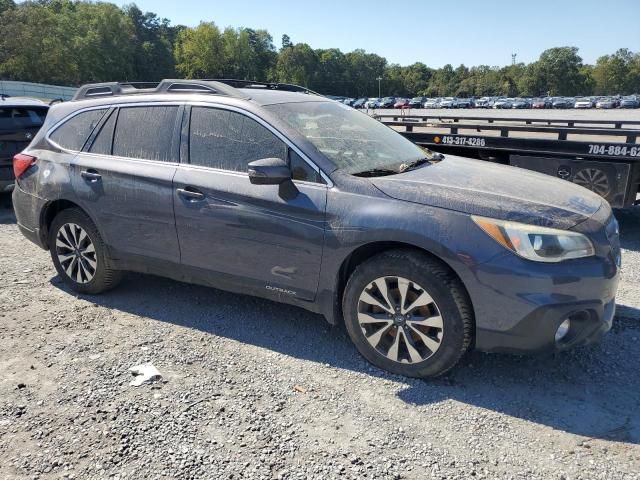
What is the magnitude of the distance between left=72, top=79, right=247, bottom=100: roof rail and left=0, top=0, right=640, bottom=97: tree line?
7503 centimetres

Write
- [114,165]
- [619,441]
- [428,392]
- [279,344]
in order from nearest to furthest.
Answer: [619,441] → [428,392] → [279,344] → [114,165]

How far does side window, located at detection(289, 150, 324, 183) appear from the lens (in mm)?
3453

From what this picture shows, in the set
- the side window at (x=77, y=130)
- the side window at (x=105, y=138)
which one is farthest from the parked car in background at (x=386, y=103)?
the side window at (x=105, y=138)

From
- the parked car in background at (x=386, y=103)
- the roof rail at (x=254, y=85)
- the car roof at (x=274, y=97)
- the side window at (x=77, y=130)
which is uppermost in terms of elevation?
the parked car in background at (x=386, y=103)

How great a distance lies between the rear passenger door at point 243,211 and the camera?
11.3 ft

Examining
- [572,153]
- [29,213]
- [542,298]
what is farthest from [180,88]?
[572,153]

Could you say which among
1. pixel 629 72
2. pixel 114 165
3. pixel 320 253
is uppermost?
pixel 629 72

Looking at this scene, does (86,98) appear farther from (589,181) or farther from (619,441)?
(589,181)

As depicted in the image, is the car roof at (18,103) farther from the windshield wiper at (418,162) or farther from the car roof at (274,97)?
the windshield wiper at (418,162)

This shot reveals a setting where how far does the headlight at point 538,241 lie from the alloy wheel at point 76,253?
3.31 meters

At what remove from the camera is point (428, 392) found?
10.4 feet

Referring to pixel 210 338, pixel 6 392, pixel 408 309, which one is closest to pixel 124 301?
pixel 210 338

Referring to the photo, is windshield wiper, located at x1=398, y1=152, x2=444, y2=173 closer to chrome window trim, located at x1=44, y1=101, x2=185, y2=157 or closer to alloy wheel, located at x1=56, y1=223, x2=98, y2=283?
chrome window trim, located at x1=44, y1=101, x2=185, y2=157

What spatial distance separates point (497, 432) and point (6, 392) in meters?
2.91
